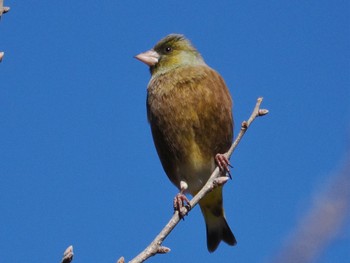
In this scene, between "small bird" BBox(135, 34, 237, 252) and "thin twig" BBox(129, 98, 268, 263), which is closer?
"thin twig" BBox(129, 98, 268, 263)

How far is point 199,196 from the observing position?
10.5 ft

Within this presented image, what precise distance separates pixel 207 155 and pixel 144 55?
1.37 metres

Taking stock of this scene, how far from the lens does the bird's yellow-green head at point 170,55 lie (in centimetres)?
581

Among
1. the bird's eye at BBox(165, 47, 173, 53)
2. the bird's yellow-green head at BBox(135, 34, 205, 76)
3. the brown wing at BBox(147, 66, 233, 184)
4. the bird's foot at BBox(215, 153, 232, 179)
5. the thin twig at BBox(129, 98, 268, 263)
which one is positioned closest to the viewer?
the thin twig at BBox(129, 98, 268, 263)

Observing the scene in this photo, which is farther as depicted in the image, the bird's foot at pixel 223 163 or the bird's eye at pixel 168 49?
the bird's eye at pixel 168 49

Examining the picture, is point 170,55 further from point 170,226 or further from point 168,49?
point 170,226

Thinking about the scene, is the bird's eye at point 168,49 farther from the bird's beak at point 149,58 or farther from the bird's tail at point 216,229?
the bird's tail at point 216,229

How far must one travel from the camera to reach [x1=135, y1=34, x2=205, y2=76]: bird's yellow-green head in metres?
5.81

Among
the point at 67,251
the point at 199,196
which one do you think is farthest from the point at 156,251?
the point at 199,196

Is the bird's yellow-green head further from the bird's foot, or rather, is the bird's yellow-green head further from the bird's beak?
the bird's foot

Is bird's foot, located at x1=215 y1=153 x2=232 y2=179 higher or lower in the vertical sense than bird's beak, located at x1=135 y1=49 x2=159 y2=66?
lower

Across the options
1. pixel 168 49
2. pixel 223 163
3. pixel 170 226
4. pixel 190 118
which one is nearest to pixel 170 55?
pixel 168 49

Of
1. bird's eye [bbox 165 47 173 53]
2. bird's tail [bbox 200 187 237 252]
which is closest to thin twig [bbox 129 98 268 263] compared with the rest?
bird's tail [bbox 200 187 237 252]

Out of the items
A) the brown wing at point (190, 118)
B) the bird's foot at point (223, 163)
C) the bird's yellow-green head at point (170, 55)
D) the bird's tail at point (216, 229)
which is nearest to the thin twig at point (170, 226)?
the bird's foot at point (223, 163)
